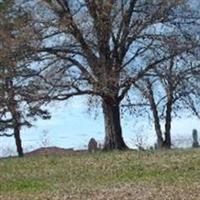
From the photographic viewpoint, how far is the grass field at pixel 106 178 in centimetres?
1327

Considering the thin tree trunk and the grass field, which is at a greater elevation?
the thin tree trunk

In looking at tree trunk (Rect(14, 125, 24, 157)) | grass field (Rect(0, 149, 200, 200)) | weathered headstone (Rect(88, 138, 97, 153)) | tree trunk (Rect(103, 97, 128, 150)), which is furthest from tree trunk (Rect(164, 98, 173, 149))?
grass field (Rect(0, 149, 200, 200))

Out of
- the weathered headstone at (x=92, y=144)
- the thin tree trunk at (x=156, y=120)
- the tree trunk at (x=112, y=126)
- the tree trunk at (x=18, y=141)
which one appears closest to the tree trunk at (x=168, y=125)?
the thin tree trunk at (x=156, y=120)

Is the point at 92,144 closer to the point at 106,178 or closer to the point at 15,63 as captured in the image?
the point at 15,63

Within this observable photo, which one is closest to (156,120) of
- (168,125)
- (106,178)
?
(168,125)

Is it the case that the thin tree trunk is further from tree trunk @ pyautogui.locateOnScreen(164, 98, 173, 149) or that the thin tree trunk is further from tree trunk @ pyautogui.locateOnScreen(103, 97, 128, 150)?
tree trunk @ pyautogui.locateOnScreen(103, 97, 128, 150)

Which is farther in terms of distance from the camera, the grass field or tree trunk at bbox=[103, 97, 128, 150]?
tree trunk at bbox=[103, 97, 128, 150]

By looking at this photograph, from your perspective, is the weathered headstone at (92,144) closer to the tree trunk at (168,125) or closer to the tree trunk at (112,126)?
the tree trunk at (112,126)

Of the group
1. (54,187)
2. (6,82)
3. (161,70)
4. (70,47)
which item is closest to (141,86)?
(161,70)

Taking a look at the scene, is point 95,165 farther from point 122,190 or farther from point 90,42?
point 90,42

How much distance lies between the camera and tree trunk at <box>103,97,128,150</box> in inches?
1283

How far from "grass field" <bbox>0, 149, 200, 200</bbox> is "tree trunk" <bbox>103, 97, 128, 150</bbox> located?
10.4 metres

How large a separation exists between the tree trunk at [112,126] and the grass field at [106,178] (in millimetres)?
10363

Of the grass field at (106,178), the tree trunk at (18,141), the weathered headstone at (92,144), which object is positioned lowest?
the grass field at (106,178)
